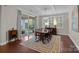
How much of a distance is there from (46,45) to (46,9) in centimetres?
73

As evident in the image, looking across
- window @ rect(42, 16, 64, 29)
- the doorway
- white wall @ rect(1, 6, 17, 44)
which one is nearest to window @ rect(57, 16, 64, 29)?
window @ rect(42, 16, 64, 29)

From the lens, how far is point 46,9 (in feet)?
6.28

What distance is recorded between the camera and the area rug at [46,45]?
5.96 feet

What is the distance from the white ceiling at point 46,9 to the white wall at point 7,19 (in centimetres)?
20

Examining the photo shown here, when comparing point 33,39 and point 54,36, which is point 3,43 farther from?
point 54,36

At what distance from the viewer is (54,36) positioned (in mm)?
1947

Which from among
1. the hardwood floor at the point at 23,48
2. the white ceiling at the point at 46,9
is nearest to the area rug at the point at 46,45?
the hardwood floor at the point at 23,48

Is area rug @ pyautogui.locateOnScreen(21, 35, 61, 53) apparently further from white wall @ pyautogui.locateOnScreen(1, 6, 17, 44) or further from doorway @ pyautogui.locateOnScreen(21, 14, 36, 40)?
white wall @ pyautogui.locateOnScreen(1, 6, 17, 44)

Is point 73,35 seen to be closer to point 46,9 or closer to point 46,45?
point 46,45

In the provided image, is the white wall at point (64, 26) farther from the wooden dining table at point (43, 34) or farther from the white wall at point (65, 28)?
the wooden dining table at point (43, 34)

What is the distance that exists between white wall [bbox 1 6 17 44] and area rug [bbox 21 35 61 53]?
43cm

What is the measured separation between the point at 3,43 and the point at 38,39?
0.70m
